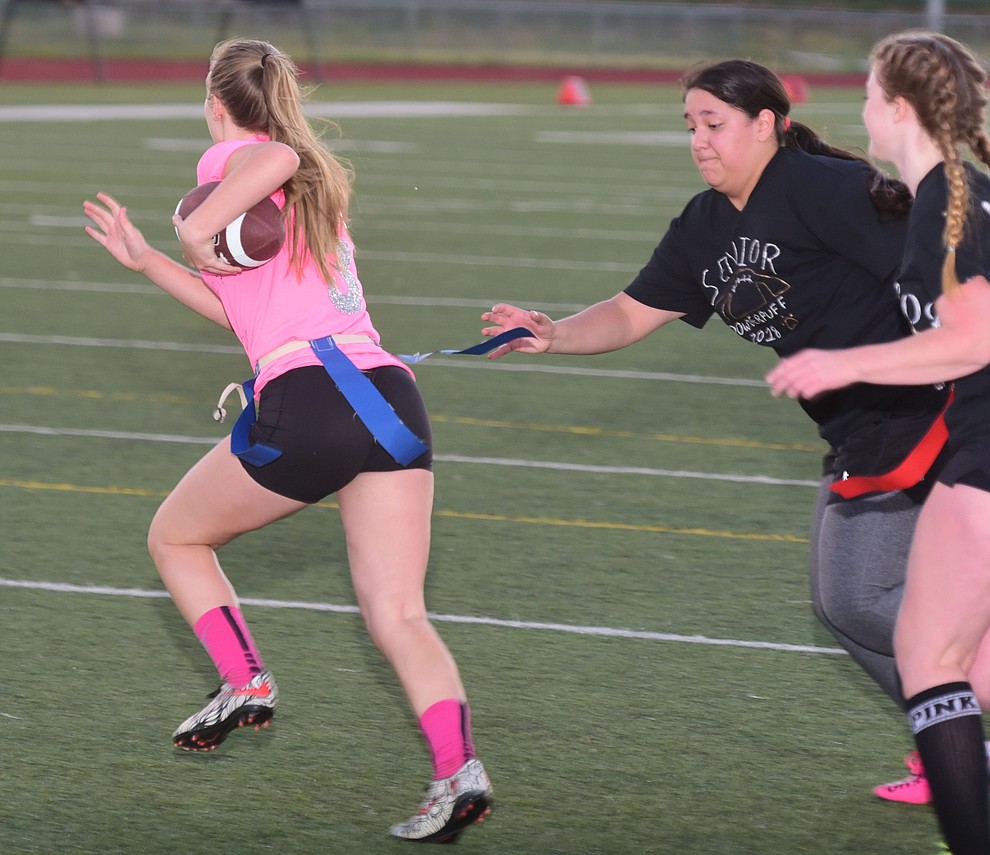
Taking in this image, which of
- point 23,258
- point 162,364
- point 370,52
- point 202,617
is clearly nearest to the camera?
point 202,617

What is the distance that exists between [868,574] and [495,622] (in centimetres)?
197

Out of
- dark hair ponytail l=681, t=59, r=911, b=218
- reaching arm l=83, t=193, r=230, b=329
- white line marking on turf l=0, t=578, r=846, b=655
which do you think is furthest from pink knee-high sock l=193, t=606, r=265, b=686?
dark hair ponytail l=681, t=59, r=911, b=218

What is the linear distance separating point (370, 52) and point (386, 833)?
4379 cm

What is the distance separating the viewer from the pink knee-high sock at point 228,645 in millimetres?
4266

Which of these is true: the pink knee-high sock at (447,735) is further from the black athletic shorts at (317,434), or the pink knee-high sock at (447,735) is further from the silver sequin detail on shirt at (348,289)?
the silver sequin detail on shirt at (348,289)

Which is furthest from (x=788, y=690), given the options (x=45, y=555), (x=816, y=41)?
(x=816, y=41)

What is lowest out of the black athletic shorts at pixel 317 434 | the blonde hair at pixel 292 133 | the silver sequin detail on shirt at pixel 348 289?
the black athletic shorts at pixel 317 434

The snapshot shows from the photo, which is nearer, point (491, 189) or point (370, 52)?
point (491, 189)

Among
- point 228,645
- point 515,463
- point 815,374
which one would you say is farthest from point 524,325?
point 515,463

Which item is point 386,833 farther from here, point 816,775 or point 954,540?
point 954,540

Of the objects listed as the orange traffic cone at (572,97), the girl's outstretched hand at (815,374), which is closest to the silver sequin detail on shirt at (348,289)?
the girl's outstretched hand at (815,374)

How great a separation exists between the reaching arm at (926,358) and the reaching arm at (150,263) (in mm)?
1668

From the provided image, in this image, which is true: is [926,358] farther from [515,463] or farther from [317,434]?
[515,463]

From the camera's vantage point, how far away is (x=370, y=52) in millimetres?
46406
